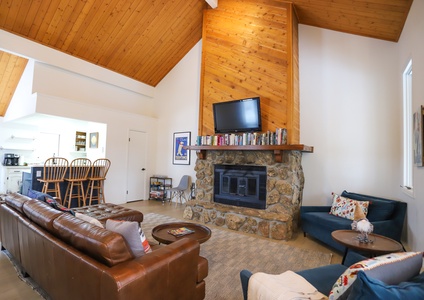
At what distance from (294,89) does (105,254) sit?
4.14 meters

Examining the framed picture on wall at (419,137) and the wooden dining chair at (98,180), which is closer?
the framed picture on wall at (419,137)

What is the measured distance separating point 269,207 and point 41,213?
11.4 ft

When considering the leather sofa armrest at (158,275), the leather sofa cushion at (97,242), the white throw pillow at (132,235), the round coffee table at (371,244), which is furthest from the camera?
the round coffee table at (371,244)

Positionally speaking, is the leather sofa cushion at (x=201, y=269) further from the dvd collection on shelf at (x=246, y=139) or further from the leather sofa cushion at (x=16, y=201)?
the dvd collection on shelf at (x=246, y=139)

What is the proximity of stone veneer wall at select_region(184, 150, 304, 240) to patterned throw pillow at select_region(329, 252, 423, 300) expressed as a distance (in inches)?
106

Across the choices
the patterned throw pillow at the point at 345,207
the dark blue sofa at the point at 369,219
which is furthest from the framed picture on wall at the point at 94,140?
the patterned throw pillow at the point at 345,207

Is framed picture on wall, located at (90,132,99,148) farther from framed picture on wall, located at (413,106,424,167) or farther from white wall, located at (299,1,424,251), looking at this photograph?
framed picture on wall, located at (413,106,424,167)

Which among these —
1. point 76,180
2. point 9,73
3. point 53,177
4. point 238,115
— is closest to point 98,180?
point 76,180

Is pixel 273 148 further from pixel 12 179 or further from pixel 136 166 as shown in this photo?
pixel 12 179

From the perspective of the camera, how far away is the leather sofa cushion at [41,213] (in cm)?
190

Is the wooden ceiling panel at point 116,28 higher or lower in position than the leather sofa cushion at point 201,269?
higher

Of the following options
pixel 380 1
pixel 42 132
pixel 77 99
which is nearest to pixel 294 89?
pixel 380 1

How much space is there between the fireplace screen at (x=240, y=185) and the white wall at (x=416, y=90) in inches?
84.2

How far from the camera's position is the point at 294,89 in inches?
174
